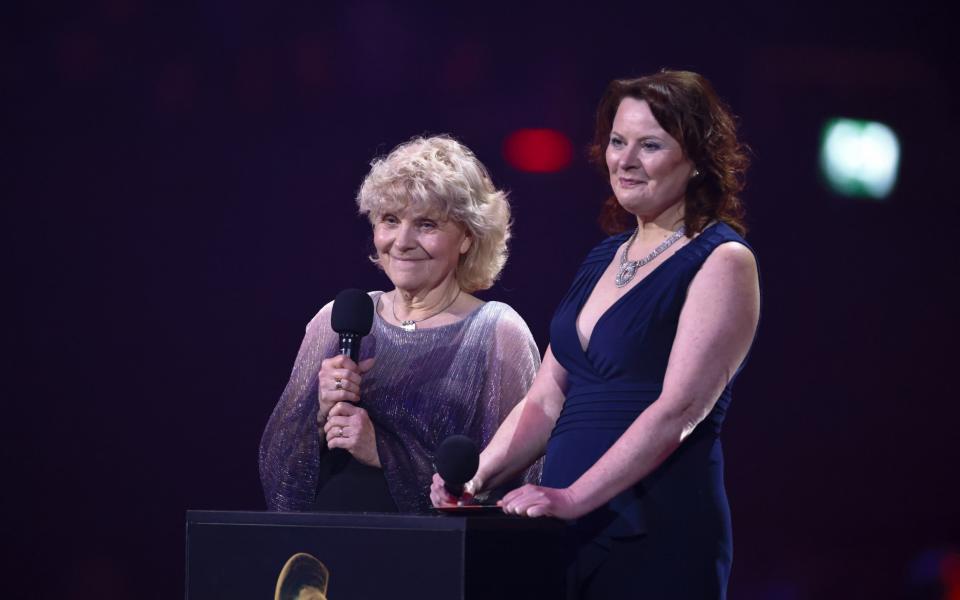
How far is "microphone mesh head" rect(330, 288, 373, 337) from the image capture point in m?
2.24

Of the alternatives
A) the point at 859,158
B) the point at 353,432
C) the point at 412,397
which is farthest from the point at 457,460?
the point at 859,158

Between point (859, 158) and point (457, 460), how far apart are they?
6.99 feet

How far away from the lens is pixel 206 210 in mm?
3748

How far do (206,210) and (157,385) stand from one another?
560 millimetres

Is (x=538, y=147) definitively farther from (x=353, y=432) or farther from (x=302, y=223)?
(x=353, y=432)

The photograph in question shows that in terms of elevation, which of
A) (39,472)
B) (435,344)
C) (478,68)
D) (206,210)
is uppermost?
(478,68)

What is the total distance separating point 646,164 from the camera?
196 centimetres

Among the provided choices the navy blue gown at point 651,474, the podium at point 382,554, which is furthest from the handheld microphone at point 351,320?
the podium at point 382,554

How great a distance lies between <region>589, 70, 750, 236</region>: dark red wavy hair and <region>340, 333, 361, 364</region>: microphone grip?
0.67 meters

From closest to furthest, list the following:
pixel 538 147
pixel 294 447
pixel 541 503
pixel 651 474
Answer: pixel 541 503
pixel 651 474
pixel 294 447
pixel 538 147

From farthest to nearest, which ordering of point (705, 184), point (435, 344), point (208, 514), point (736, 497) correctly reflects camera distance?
point (736, 497) < point (435, 344) < point (705, 184) < point (208, 514)

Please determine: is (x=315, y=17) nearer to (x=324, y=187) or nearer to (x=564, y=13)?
(x=324, y=187)

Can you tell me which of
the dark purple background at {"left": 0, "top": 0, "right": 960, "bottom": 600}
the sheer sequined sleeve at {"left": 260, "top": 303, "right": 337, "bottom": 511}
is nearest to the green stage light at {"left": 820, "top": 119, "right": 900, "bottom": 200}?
the dark purple background at {"left": 0, "top": 0, "right": 960, "bottom": 600}

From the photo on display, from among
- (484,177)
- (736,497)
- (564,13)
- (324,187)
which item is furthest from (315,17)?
(736,497)
